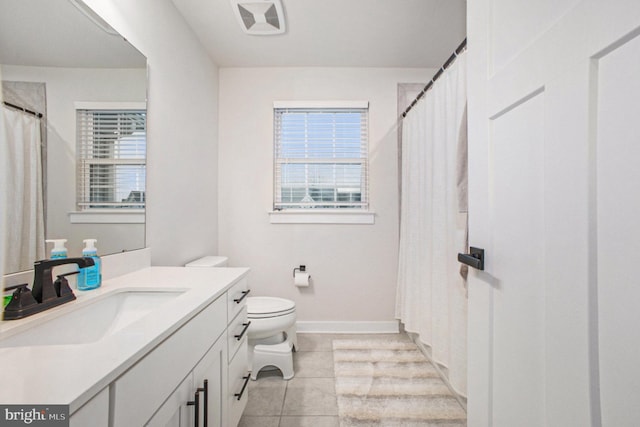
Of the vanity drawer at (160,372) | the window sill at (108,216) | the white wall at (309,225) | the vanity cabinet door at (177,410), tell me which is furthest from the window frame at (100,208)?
the white wall at (309,225)

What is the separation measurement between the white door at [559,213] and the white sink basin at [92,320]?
1.10 m

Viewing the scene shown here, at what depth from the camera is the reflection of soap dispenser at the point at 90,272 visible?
3.21ft

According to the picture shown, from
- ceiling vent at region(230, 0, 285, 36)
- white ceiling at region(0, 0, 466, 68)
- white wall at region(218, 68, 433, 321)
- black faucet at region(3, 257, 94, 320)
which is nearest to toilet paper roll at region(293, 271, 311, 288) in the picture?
Result: white wall at region(218, 68, 433, 321)

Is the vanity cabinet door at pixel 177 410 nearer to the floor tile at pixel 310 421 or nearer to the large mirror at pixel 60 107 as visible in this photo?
the large mirror at pixel 60 107

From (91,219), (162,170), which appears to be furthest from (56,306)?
(162,170)

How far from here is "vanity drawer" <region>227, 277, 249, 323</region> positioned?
1099 mm

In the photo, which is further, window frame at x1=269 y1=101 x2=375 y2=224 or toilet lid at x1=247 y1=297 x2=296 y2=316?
window frame at x1=269 y1=101 x2=375 y2=224

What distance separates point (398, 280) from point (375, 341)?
1.78 feet

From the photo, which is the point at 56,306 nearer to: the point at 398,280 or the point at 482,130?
the point at 482,130

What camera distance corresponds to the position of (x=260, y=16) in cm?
172

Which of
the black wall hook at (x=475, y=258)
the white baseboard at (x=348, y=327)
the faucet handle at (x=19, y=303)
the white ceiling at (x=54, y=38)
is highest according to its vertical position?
the white ceiling at (x=54, y=38)

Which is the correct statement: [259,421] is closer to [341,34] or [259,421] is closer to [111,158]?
[111,158]

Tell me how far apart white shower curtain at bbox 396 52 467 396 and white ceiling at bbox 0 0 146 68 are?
1677 mm

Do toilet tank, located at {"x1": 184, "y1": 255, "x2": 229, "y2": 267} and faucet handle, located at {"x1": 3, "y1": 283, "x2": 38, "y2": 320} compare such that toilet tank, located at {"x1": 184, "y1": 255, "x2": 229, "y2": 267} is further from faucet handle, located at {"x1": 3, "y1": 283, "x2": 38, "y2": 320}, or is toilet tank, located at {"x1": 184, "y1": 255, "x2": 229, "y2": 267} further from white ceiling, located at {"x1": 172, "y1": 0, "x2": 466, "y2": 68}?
white ceiling, located at {"x1": 172, "y1": 0, "x2": 466, "y2": 68}
